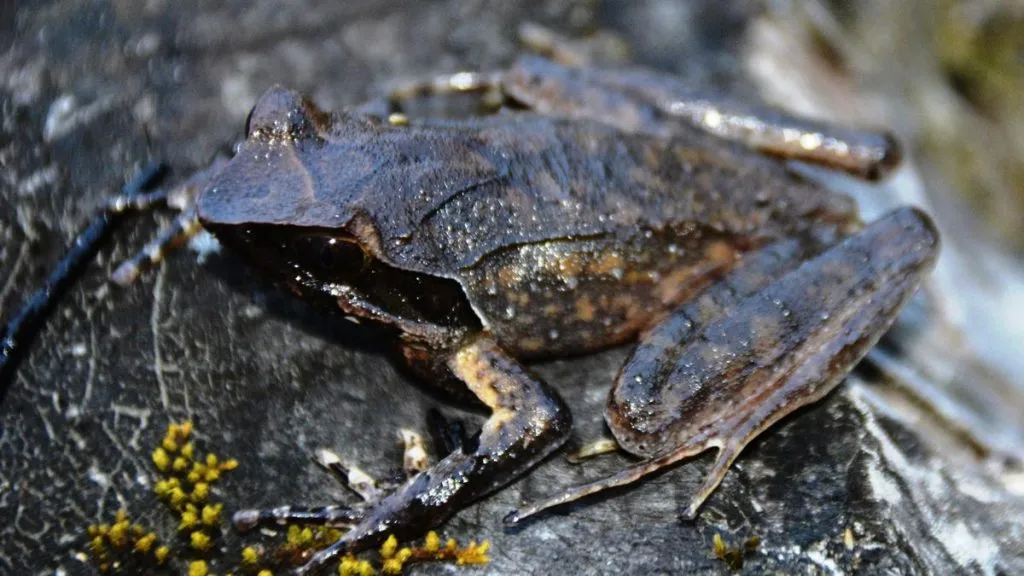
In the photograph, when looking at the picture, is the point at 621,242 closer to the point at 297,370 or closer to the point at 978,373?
the point at 297,370

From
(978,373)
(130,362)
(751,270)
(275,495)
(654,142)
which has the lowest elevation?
(978,373)

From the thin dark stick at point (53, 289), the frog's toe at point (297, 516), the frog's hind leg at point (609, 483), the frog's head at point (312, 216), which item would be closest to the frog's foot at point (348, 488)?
the frog's toe at point (297, 516)

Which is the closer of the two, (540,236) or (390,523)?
(390,523)

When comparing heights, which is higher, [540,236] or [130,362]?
Answer: [540,236]

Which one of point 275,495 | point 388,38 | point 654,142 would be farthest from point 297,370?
point 388,38

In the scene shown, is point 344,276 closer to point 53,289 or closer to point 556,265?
point 556,265
